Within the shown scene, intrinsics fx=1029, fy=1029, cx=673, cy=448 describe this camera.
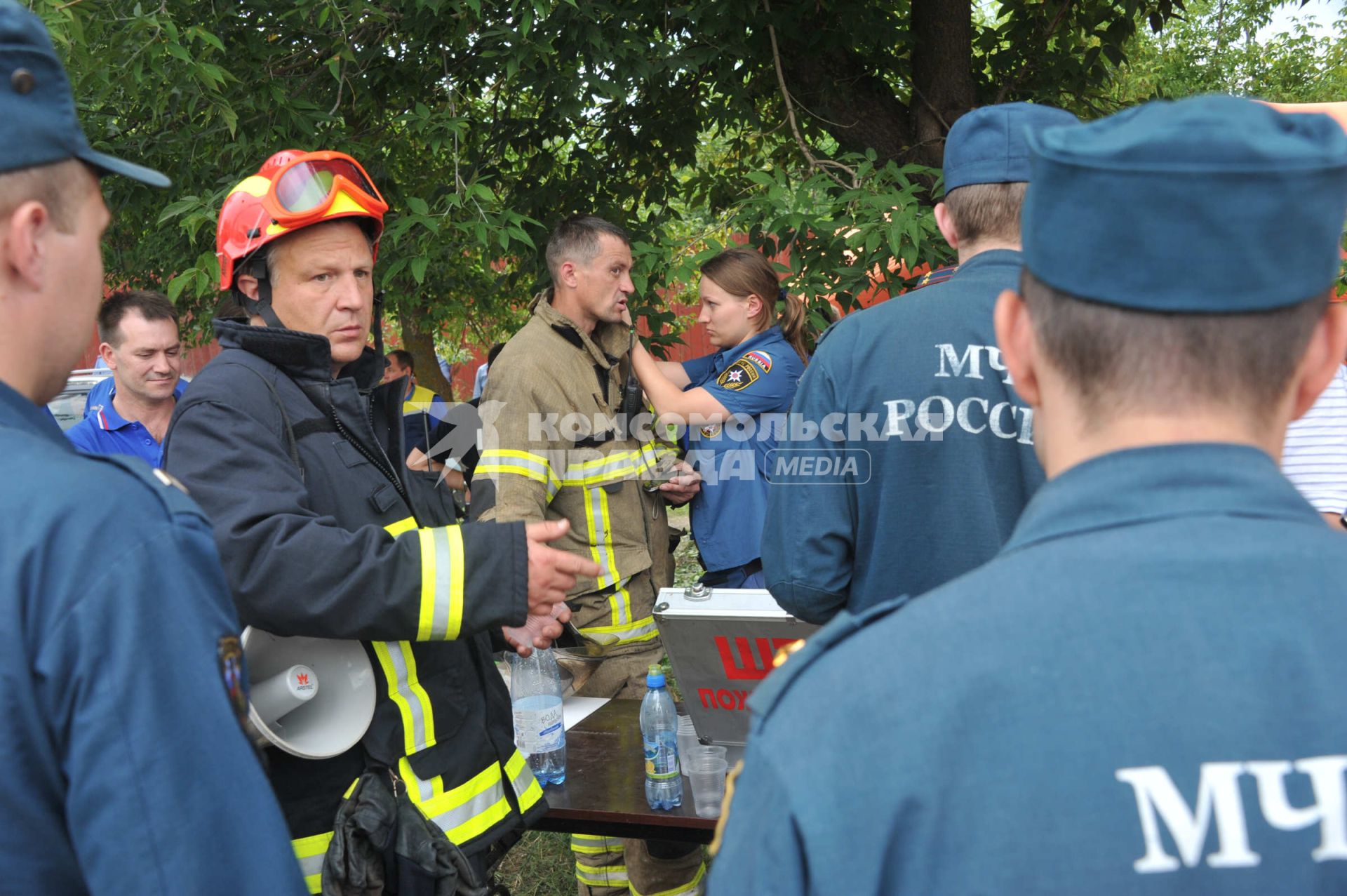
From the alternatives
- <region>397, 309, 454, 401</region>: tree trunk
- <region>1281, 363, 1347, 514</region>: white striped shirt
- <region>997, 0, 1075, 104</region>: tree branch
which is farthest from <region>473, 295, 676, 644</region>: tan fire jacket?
<region>397, 309, 454, 401</region>: tree trunk

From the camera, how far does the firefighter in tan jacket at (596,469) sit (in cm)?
353

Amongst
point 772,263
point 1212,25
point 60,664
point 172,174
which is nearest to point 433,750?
point 60,664

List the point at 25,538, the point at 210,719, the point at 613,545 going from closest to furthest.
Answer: the point at 25,538 < the point at 210,719 < the point at 613,545

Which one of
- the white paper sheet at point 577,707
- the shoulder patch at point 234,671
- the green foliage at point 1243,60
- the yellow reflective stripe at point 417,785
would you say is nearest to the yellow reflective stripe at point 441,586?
the yellow reflective stripe at point 417,785

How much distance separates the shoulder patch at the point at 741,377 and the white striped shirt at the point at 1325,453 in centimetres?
212

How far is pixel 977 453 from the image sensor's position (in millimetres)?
2107

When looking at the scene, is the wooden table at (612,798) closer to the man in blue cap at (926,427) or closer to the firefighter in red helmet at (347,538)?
the firefighter in red helmet at (347,538)

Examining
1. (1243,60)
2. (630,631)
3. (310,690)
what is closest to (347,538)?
(310,690)

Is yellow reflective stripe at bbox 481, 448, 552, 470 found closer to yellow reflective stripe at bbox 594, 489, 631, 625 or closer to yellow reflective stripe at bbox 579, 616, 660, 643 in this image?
yellow reflective stripe at bbox 594, 489, 631, 625

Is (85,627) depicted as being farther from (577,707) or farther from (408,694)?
(577,707)

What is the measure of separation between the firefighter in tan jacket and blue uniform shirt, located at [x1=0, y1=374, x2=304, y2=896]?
240 centimetres

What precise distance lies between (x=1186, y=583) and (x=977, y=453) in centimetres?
140

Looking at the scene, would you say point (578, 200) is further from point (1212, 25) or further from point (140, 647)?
point (1212, 25)

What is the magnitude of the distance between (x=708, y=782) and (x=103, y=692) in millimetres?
1891
